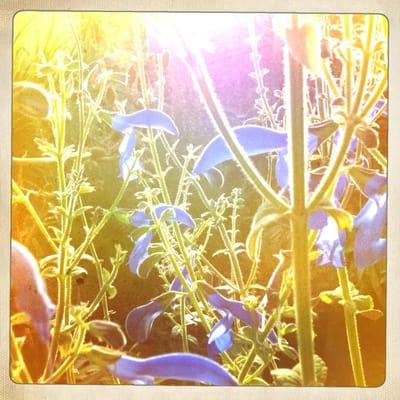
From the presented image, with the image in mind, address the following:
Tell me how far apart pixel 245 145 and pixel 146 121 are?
18 cm

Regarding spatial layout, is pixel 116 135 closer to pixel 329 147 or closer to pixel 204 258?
pixel 204 258

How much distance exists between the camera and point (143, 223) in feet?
3.01

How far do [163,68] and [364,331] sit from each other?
60 centimetres

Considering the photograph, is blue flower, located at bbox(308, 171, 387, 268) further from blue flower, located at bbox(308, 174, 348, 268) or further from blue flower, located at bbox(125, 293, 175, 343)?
blue flower, located at bbox(125, 293, 175, 343)

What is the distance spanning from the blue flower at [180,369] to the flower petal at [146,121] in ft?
1.35

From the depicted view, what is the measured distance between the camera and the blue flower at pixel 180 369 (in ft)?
2.99

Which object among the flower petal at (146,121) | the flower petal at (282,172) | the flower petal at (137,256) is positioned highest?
the flower petal at (146,121)

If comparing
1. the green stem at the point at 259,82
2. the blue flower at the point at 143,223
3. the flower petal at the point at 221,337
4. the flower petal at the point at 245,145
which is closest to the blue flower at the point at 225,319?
the flower petal at the point at 221,337

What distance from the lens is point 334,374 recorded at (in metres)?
0.91

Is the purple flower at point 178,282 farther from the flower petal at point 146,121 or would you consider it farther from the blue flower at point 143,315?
the flower petal at point 146,121

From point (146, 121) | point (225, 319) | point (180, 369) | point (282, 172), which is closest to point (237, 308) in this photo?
point (225, 319)

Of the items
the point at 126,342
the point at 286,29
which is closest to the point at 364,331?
the point at 126,342

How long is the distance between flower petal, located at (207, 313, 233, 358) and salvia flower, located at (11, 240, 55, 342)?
0.29 meters

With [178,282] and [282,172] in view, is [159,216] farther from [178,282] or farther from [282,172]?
[282,172]
